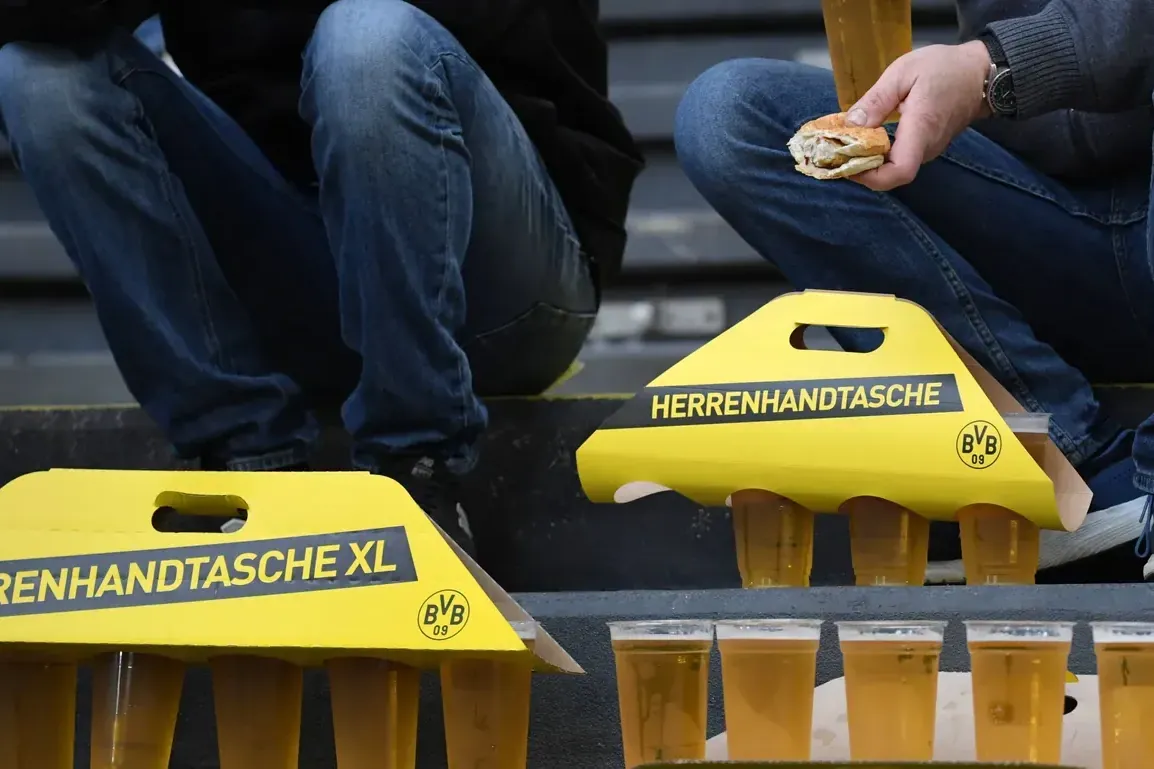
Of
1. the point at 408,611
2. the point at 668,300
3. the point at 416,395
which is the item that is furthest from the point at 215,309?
the point at 668,300

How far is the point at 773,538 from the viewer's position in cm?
135

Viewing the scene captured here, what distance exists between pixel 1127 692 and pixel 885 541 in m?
0.39

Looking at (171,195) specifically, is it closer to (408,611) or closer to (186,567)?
(186,567)

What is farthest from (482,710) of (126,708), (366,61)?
(366,61)

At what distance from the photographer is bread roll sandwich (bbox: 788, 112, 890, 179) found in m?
1.25

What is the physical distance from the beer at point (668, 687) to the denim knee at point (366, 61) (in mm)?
667

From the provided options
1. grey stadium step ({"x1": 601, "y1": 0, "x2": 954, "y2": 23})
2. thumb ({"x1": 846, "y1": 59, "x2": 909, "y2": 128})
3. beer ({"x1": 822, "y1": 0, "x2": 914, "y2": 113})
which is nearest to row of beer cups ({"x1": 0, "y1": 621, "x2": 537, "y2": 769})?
thumb ({"x1": 846, "y1": 59, "x2": 909, "y2": 128})

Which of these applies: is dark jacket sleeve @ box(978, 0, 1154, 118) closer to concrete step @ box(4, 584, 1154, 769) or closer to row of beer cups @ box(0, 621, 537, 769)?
concrete step @ box(4, 584, 1154, 769)

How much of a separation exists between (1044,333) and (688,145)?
0.49m

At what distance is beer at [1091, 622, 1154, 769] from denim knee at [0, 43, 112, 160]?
1130 mm

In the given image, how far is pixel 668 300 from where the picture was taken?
2857 mm

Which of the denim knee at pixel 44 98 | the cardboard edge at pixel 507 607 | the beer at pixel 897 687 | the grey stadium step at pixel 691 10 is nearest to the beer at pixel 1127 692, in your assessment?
the beer at pixel 897 687

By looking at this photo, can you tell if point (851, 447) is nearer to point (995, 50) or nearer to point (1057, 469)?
point (1057, 469)

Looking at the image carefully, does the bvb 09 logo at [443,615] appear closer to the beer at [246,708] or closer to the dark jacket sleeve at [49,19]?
the beer at [246,708]
